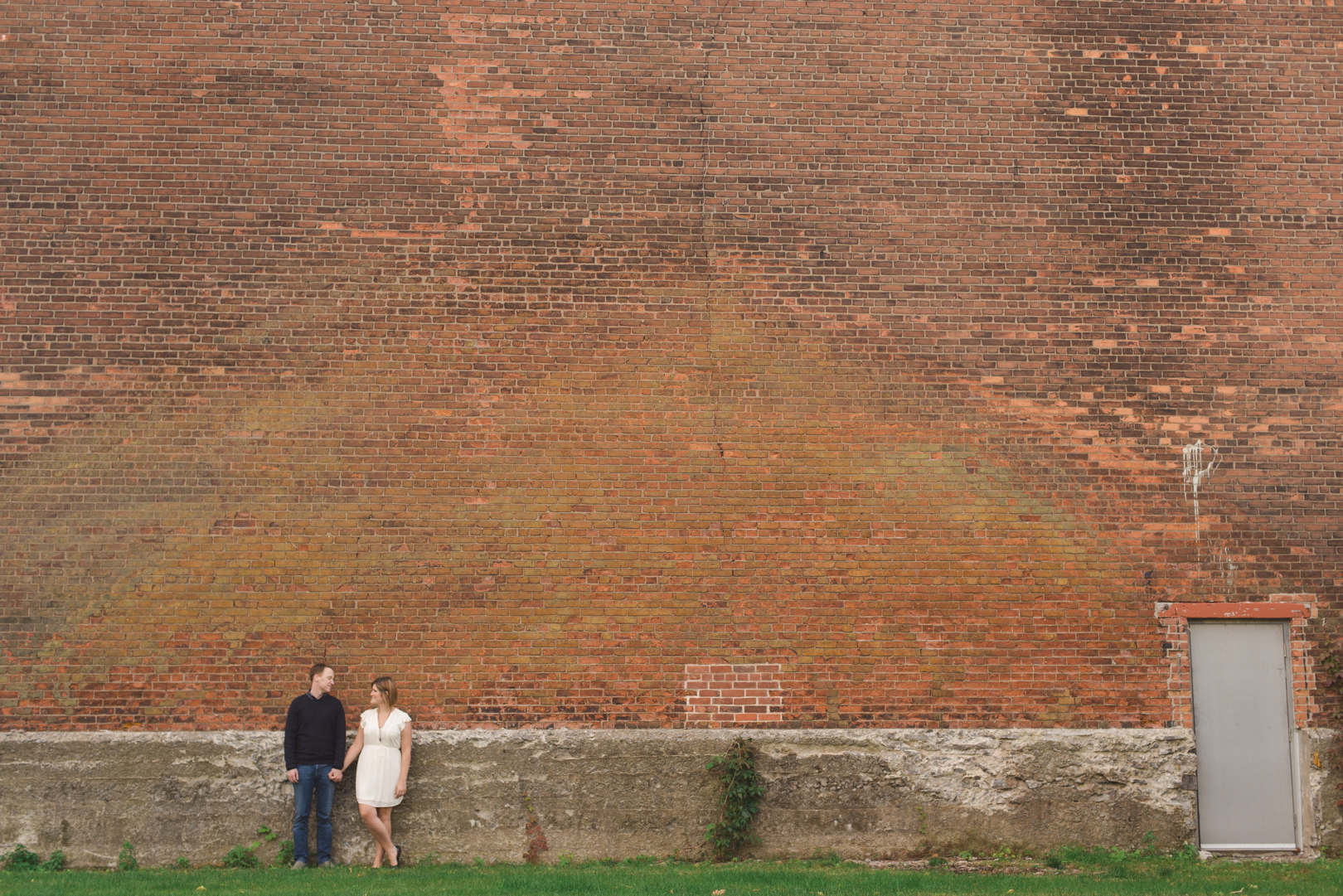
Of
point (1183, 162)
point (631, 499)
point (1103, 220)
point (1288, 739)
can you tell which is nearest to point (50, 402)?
point (631, 499)

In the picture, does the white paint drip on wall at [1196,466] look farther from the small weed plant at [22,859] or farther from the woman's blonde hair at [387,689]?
the small weed plant at [22,859]

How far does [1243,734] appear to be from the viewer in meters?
8.50

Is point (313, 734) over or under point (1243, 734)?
over

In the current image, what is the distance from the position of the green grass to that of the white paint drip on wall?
3094 millimetres

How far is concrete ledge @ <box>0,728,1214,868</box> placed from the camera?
7773mm

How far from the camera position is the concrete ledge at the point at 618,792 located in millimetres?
7773

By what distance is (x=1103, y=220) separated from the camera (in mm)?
8914

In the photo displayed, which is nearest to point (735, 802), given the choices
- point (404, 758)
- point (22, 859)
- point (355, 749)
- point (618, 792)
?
point (618, 792)

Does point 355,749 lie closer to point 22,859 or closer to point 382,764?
point 382,764

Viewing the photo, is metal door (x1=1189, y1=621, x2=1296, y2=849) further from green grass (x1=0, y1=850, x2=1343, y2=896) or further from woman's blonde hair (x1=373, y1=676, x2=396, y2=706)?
woman's blonde hair (x1=373, y1=676, x2=396, y2=706)

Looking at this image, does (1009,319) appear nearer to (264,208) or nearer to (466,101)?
(466,101)

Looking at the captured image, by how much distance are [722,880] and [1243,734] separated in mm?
5047

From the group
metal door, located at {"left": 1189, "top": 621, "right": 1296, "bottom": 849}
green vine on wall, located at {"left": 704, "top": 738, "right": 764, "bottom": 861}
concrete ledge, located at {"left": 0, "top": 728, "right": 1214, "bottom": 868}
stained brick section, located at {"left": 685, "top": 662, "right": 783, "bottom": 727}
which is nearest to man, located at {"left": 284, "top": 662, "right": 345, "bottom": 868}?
concrete ledge, located at {"left": 0, "top": 728, "right": 1214, "bottom": 868}

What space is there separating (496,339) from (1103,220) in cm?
586
